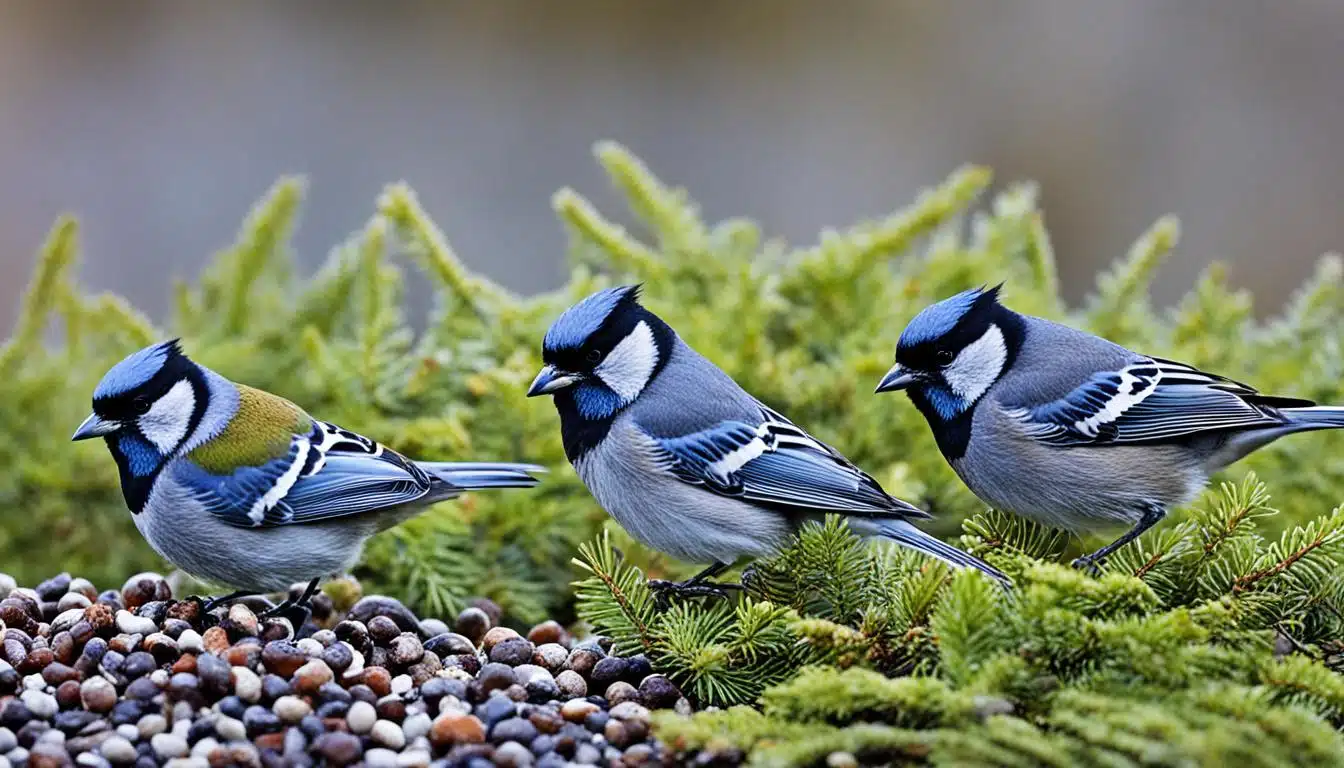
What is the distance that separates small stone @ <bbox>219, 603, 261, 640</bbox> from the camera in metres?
2.85

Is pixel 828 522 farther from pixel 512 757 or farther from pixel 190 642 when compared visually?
pixel 190 642

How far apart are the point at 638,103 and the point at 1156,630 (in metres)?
7.89

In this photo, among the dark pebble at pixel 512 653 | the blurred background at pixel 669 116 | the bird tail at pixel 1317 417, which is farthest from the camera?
the blurred background at pixel 669 116

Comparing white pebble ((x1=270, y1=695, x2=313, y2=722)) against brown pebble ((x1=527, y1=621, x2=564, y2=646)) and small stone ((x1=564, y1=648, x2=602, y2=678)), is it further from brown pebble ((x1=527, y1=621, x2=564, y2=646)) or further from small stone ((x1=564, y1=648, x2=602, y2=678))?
brown pebble ((x1=527, y1=621, x2=564, y2=646))

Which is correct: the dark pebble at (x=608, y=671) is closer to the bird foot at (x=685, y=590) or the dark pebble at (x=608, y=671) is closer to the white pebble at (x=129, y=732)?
the bird foot at (x=685, y=590)

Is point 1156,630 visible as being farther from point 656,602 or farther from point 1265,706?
point 656,602

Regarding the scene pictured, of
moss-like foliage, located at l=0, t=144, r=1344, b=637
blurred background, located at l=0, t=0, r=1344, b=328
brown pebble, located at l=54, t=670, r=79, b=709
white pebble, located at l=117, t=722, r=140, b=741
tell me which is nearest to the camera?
white pebble, located at l=117, t=722, r=140, b=741

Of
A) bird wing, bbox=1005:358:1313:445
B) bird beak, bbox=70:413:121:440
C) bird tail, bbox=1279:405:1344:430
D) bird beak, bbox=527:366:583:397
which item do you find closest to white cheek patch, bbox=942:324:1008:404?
bird wing, bbox=1005:358:1313:445

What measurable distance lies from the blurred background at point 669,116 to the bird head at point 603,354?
5333 mm

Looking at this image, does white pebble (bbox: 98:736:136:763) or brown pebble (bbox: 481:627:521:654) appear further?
brown pebble (bbox: 481:627:521:654)

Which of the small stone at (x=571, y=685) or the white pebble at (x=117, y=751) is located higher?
the small stone at (x=571, y=685)

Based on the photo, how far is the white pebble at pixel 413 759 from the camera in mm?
2271

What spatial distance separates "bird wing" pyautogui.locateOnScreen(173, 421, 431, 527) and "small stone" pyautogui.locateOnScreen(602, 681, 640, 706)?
0.77 metres

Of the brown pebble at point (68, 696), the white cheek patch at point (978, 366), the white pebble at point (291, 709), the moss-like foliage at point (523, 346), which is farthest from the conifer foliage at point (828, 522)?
the brown pebble at point (68, 696)
